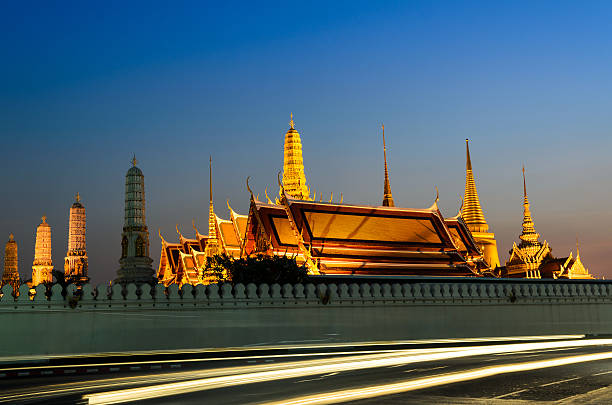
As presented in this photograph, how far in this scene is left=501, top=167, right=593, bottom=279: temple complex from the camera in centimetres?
4691

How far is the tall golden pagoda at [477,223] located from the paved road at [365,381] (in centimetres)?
4557

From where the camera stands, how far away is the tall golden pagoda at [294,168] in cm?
5000

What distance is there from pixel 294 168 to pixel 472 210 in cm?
1868

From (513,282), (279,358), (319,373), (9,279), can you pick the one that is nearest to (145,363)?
(279,358)

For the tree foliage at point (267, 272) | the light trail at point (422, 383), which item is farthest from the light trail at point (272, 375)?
the tree foliage at point (267, 272)

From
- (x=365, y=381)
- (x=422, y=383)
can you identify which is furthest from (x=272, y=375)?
(x=422, y=383)

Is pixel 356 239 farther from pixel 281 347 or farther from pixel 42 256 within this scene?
pixel 42 256

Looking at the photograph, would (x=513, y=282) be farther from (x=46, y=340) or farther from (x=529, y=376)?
(x=46, y=340)

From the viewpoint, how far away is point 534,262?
54031 millimetres

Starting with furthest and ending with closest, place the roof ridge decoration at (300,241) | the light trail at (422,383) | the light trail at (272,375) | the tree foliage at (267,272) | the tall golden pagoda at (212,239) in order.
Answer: the tall golden pagoda at (212,239), the roof ridge decoration at (300,241), the tree foliage at (267,272), the light trail at (272,375), the light trail at (422,383)

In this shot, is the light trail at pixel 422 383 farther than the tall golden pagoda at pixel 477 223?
No

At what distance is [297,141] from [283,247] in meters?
21.9

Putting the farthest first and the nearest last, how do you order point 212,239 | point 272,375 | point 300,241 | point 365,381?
point 212,239
point 300,241
point 272,375
point 365,381

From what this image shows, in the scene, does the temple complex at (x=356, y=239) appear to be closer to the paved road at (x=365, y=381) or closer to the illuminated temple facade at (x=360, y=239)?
the illuminated temple facade at (x=360, y=239)
